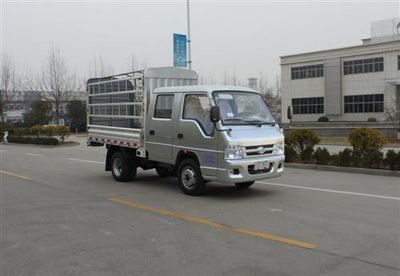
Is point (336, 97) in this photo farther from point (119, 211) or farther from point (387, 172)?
point (119, 211)

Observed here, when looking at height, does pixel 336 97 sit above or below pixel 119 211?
above

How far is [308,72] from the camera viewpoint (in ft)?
220

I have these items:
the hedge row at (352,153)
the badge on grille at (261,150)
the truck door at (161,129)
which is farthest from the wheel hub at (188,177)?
the hedge row at (352,153)

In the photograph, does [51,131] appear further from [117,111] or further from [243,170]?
[243,170]

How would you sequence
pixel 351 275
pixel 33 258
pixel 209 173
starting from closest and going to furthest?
1. pixel 351 275
2. pixel 33 258
3. pixel 209 173

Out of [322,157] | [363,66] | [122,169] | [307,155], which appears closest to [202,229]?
[122,169]

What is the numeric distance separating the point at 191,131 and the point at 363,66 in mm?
56011

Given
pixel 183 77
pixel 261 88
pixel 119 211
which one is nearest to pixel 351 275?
pixel 119 211

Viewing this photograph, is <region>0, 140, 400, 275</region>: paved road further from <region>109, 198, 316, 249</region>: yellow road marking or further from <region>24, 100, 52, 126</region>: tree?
<region>24, 100, 52, 126</region>: tree

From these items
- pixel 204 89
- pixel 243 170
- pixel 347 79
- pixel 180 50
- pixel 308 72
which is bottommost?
pixel 243 170

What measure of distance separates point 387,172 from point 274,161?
5.02 m

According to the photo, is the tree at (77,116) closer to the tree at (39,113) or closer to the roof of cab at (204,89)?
the tree at (39,113)

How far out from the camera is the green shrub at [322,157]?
49.3 ft

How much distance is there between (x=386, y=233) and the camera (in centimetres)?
675
